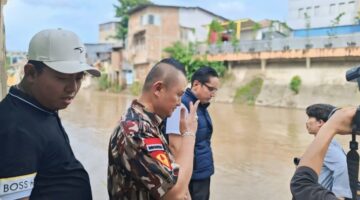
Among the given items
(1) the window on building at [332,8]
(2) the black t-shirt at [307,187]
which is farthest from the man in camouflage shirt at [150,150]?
(1) the window on building at [332,8]

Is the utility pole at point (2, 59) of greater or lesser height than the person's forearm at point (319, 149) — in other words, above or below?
above

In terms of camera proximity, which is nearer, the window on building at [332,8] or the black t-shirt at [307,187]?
the black t-shirt at [307,187]

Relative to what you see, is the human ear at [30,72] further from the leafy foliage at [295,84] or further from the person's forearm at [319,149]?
the leafy foliage at [295,84]

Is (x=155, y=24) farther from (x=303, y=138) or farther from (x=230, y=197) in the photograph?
(x=230, y=197)

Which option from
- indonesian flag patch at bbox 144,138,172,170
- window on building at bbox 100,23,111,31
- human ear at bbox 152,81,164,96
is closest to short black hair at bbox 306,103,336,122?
human ear at bbox 152,81,164,96

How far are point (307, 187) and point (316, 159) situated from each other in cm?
11

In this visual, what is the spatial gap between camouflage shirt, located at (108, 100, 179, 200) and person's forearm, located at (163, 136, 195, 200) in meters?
0.04

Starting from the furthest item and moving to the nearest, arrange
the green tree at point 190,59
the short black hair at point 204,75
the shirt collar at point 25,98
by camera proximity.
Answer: the green tree at point 190,59, the short black hair at point 204,75, the shirt collar at point 25,98

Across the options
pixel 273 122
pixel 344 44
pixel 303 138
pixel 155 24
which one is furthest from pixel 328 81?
pixel 155 24

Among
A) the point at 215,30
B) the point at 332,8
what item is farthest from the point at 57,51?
the point at 332,8

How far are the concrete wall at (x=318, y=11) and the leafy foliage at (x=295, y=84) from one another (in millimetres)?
14137

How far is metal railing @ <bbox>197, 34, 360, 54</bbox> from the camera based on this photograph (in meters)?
21.5

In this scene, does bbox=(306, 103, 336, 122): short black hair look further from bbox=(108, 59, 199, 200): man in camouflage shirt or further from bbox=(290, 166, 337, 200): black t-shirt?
bbox=(290, 166, 337, 200): black t-shirt

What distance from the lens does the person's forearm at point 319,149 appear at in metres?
1.48
